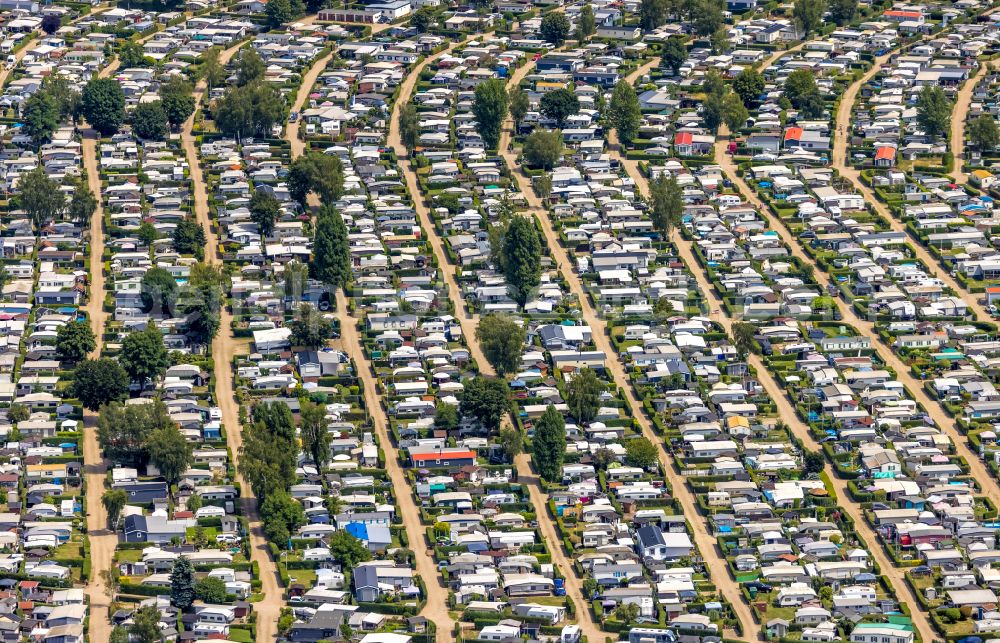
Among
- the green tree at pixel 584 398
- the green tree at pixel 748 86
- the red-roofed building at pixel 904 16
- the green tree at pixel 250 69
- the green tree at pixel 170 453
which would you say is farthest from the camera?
the red-roofed building at pixel 904 16

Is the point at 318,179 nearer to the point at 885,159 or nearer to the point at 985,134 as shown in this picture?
the point at 885,159

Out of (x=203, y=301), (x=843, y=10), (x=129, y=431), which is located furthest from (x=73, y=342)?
(x=843, y=10)

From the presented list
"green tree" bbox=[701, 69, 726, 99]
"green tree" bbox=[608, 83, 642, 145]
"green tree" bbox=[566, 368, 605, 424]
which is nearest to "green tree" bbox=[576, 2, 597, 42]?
"green tree" bbox=[701, 69, 726, 99]

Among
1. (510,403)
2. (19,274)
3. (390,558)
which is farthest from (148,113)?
(390,558)

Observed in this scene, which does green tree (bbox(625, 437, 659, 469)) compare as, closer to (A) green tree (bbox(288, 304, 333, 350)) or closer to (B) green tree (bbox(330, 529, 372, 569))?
(B) green tree (bbox(330, 529, 372, 569))

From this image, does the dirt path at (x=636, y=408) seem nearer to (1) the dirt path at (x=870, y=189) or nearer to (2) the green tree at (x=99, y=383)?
(1) the dirt path at (x=870, y=189)

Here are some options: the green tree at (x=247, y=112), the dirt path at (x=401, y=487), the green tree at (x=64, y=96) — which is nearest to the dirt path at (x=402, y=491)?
the dirt path at (x=401, y=487)
